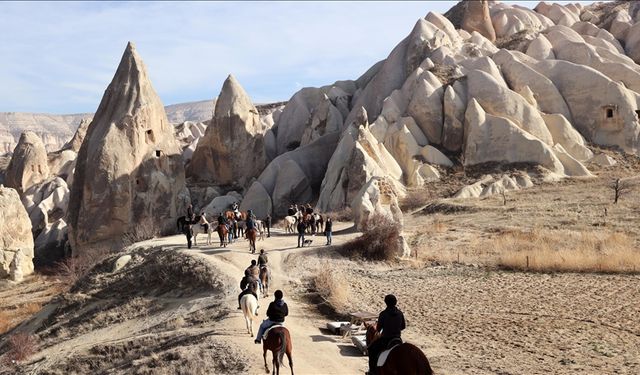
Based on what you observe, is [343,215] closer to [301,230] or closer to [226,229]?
[301,230]

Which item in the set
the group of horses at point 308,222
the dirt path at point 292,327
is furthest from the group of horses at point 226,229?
the group of horses at point 308,222

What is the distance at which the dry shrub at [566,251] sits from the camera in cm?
1728

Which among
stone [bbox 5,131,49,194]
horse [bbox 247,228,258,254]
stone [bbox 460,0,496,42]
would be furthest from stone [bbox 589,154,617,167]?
stone [bbox 5,131,49,194]

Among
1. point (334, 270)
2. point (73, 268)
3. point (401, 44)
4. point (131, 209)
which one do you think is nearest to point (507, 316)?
point (334, 270)

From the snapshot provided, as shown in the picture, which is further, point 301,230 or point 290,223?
point 290,223

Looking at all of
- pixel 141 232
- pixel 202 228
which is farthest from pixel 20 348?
pixel 141 232

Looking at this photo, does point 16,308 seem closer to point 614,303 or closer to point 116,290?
point 116,290

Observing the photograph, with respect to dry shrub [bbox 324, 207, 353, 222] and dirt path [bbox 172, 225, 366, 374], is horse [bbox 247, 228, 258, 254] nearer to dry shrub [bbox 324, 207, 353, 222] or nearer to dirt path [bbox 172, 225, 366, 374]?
dirt path [bbox 172, 225, 366, 374]

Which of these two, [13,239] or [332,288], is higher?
[13,239]

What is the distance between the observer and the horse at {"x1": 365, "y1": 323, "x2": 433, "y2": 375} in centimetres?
803

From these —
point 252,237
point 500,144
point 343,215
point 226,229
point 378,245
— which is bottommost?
point 378,245

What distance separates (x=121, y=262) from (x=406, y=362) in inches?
561

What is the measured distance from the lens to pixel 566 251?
61.4 feet

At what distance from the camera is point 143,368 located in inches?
477
